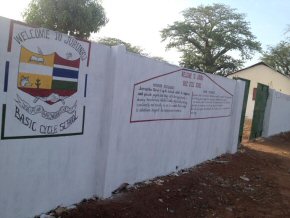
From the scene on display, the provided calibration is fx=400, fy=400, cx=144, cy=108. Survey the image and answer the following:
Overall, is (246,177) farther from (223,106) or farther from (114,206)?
(114,206)

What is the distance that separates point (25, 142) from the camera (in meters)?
4.31

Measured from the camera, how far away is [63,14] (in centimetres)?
2308

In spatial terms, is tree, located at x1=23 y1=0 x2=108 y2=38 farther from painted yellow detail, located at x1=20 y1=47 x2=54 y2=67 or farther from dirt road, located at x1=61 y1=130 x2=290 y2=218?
painted yellow detail, located at x1=20 y1=47 x2=54 y2=67

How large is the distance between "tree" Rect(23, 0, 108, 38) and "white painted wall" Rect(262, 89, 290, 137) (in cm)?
1177

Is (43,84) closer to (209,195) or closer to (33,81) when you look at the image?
(33,81)

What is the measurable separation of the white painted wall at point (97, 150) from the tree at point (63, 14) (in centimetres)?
1704

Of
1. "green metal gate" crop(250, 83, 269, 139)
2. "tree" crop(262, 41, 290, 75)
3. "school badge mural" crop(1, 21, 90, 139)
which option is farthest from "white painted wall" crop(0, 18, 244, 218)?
"tree" crop(262, 41, 290, 75)

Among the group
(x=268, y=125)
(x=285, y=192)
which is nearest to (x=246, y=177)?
(x=285, y=192)

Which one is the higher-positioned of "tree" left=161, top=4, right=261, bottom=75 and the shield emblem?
"tree" left=161, top=4, right=261, bottom=75

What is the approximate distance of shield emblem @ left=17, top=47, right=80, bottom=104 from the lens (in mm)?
4191

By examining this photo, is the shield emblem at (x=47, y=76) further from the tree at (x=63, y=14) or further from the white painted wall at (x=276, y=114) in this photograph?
the tree at (x=63, y=14)

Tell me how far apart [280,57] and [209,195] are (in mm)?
40960

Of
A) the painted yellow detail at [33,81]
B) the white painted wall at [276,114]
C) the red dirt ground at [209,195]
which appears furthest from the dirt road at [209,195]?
the white painted wall at [276,114]

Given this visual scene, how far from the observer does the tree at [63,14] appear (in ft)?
76.0
